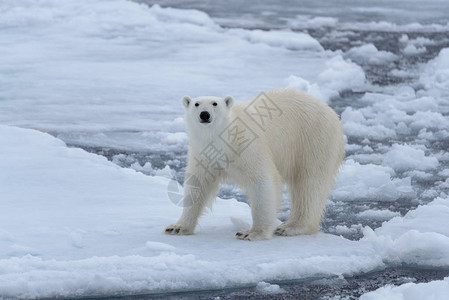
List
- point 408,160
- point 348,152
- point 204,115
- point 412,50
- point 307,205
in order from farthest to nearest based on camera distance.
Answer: point 412,50 → point 348,152 → point 408,160 → point 307,205 → point 204,115

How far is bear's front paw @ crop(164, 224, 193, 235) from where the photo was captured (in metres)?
4.40

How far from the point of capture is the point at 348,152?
22.5 ft

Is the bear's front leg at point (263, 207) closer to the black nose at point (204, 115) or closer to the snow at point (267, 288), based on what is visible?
the black nose at point (204, 115)

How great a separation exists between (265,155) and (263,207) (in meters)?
0.26

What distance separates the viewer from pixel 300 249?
165 inches

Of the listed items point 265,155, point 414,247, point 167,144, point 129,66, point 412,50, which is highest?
point 265,155

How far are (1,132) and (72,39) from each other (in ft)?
20.3

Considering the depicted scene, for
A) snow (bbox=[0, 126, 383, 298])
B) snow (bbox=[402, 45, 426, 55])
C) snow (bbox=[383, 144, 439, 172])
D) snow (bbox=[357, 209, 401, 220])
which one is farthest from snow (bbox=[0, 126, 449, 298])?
snow (bbox=[402, 45, 426, 55])

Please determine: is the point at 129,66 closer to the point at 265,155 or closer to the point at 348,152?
the point at 348,152

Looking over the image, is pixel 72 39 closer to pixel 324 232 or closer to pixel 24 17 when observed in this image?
pixel 24 17

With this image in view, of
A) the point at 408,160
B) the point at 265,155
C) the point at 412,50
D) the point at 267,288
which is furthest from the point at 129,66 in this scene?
the point at 267,288

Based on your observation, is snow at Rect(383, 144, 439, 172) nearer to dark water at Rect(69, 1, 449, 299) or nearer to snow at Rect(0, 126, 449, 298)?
dark water at Rect(69, 1, 449, 299)

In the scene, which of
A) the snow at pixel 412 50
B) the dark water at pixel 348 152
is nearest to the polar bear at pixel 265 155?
the dark water at pixel 348 152

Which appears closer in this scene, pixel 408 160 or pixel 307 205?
pixel 307 205
